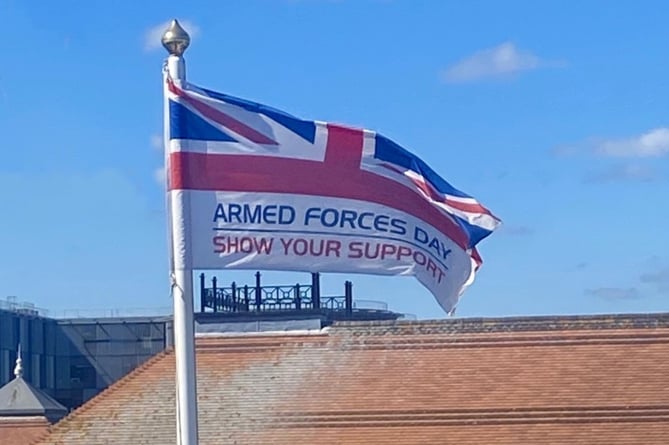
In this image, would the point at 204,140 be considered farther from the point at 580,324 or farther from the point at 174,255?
the point at 580,324

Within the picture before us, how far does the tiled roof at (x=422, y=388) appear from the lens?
2667 centimetres

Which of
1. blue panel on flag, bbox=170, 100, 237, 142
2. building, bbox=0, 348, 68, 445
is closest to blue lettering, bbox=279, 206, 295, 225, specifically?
blue panel on flag, bbox=170, 100, 237, 142

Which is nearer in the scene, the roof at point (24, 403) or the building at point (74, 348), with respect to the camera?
the roof at point (24, 403)

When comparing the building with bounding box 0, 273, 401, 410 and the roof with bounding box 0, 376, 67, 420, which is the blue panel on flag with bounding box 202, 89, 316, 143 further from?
the building with bounding box 0, 273, 401, 410

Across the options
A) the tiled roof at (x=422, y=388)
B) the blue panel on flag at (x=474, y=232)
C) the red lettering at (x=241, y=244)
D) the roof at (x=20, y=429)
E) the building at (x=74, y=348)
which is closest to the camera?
the red lettering at (x=241, y=244)

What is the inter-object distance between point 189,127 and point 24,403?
916 inches

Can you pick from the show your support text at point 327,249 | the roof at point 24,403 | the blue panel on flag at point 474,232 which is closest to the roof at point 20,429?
the roof at point 24,403

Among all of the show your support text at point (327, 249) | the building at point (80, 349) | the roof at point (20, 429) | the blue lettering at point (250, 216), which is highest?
the building at point (80, 349)

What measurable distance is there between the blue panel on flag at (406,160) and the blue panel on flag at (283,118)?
1.96ft

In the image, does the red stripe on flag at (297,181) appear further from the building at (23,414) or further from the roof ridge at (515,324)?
the building at (23,414)

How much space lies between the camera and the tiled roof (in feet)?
87.5

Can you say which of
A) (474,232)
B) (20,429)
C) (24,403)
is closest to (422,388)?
(20,429)

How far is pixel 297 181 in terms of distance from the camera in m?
11.9

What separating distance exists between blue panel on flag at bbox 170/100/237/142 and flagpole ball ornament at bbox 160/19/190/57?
429mm
